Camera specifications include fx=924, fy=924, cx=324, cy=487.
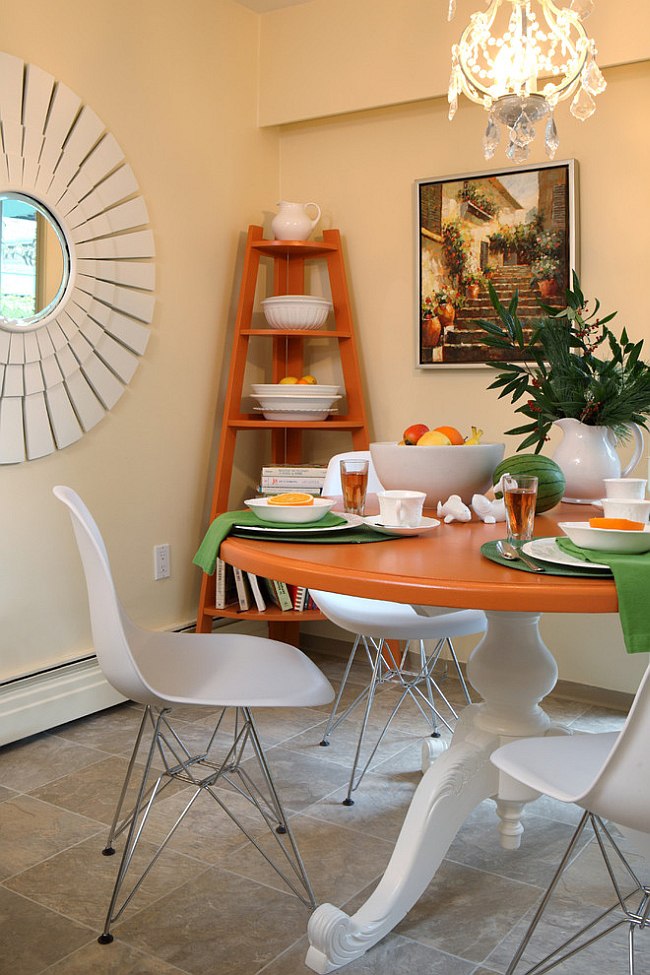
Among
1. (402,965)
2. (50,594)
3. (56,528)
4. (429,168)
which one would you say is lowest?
(402,965)

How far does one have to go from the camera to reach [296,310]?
3.66 m

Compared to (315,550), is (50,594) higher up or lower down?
lower down

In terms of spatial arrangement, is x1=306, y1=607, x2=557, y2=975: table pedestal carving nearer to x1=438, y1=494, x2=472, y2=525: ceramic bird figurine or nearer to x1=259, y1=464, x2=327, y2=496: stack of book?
x1=438, y1=494, x2=472, y2=525: ceramic bird figurine

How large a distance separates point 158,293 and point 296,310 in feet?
1.84

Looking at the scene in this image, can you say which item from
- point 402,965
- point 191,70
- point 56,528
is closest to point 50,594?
point 56,528

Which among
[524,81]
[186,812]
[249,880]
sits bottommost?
[249,880]

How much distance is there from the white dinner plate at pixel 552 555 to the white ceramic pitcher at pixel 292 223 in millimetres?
2326

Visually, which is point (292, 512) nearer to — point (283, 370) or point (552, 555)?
point (552, 555)

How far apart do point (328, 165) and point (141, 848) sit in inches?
111

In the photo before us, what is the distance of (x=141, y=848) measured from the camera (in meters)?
2.23

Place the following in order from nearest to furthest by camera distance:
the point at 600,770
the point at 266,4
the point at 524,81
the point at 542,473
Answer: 1. the point at 600,770
2. the point at 542,473
3. the point at 524,81
4. the point at 266,4

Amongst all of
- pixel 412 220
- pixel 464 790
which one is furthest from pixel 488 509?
pixel 412 220

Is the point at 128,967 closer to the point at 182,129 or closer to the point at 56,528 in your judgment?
the point at 56,528

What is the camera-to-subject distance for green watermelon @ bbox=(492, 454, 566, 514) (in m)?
1.91
